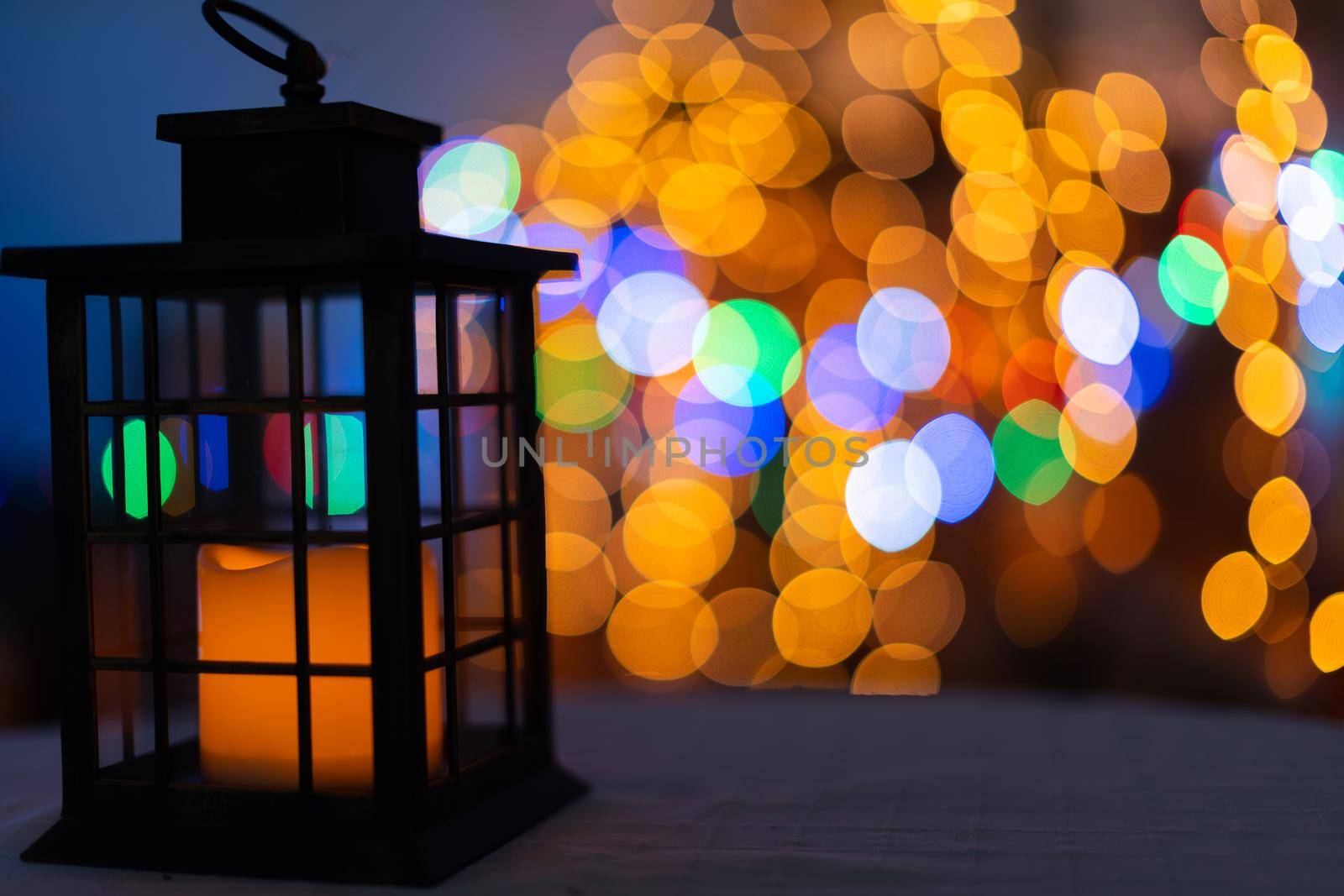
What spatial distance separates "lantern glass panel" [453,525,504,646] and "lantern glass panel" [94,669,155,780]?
182 millimetres

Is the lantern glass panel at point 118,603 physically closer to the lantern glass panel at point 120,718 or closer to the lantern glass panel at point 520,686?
the lantern glass panel at point 120,718

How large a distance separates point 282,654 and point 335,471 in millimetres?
103

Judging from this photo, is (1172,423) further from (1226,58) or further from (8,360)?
(8,360)

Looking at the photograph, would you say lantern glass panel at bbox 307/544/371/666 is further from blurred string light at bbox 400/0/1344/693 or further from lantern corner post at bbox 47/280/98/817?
blurred string light at bbox 400/0/1344/693

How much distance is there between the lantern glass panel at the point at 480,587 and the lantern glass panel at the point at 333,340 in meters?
0.12

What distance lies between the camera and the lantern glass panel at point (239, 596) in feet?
2.51

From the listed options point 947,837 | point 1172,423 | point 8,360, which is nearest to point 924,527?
point 1172,423

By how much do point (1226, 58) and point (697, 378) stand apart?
1.09 meters

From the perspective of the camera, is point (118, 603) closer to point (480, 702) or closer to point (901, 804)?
point (480, 702)

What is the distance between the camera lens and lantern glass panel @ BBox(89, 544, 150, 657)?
31.7 inches

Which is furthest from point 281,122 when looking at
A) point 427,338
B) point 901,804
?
point 901,804

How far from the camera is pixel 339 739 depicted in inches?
30.1

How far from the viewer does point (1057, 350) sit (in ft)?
11.4

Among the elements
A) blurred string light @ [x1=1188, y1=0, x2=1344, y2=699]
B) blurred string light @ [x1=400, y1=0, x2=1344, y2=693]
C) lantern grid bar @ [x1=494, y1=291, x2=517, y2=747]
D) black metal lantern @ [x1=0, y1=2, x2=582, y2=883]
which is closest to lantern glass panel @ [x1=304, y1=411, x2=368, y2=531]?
black metal lantern @ [x1=0, y1=2, x2=582, y2=883]
